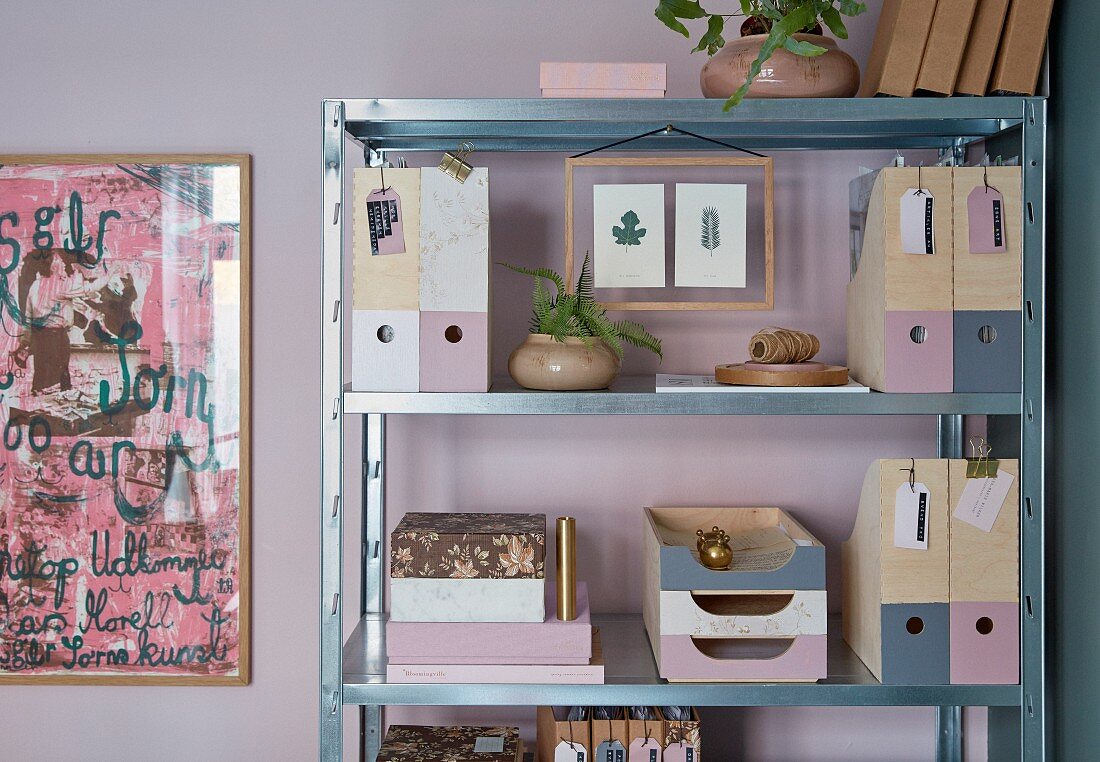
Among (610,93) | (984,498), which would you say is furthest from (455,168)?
(984,498)

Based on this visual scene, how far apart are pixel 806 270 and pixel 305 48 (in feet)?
3.29

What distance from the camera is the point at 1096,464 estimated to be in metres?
1.45

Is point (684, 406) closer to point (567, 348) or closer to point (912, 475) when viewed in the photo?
point (567, 348)

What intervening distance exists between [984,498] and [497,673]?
751 millimetres

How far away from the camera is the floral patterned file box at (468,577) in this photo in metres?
1.49

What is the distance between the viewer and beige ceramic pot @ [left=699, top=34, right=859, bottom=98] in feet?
4.78

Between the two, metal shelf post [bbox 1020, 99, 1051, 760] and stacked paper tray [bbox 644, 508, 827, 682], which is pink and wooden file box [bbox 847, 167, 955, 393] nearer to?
metal shelf post [bbox 1020, 99, 1051, 760]

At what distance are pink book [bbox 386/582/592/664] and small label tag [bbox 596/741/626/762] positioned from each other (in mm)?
159

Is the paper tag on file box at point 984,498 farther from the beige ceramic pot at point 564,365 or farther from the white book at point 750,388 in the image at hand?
the beige ceramic pot at point 564,365

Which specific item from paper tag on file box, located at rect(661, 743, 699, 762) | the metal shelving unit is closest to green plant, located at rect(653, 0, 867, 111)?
the metal shelving unit

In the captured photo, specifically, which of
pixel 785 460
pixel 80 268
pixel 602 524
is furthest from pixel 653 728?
pixel 80 268

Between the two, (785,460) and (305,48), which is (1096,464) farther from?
(305,48)

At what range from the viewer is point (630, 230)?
179cm

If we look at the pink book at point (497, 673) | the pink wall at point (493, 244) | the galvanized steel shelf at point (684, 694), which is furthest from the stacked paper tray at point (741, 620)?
the pink wall at point (493, 244)
